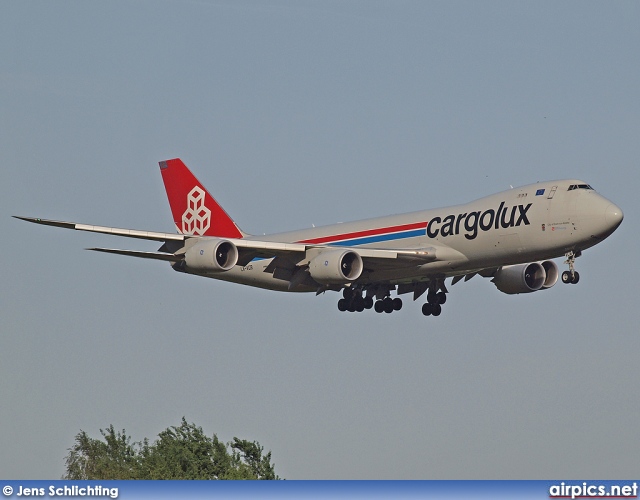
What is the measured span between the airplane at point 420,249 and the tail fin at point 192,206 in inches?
143

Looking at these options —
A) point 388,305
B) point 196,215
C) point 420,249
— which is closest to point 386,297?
point 388,305

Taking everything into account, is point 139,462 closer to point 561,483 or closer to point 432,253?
point 432,253

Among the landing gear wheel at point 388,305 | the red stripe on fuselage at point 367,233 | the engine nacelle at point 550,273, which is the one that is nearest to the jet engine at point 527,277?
the engine nacelle at point 550,273

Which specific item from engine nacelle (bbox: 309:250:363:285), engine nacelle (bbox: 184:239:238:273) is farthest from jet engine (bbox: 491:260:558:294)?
engine nacelle (bbox: 184:239:238:273)

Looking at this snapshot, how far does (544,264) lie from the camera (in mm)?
59719

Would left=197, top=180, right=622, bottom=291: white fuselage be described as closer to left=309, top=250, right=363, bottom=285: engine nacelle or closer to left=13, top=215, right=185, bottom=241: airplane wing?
left=309, top=250, right=363, bottom=285: engine nacelle

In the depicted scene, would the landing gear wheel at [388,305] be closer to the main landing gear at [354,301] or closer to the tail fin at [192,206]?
the main landing gear at [354,301]

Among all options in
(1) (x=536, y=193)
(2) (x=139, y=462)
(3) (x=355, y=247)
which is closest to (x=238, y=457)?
(2) (x=139, y=462)

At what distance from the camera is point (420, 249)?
179 ft

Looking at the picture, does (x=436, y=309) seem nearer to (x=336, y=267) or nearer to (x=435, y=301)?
(x=435, y=301)

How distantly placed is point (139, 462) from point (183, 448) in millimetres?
4018

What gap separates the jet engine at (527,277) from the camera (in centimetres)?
5922

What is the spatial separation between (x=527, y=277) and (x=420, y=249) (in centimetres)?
723

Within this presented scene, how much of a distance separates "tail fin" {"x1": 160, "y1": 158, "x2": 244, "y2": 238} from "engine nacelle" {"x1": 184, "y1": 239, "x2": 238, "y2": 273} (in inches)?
426
